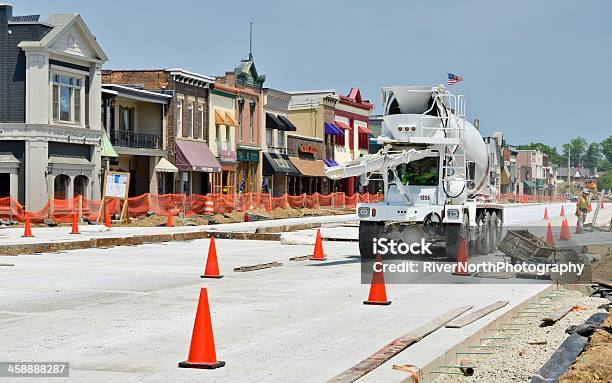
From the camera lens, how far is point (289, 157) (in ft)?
234

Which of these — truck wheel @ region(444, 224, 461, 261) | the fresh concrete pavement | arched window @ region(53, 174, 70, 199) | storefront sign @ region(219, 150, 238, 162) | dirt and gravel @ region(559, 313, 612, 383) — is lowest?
the fresh concrete pavement

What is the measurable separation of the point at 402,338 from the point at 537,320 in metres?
3.70

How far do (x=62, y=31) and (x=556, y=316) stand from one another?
33571 mm

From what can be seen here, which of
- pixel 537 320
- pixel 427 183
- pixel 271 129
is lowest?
pixel 537 320

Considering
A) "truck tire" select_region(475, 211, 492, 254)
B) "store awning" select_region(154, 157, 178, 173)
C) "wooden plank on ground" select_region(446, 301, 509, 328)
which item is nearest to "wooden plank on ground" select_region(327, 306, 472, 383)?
"wooden plank on ground" select_region(446, 301, 509, 328)

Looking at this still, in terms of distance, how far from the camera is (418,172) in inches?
895

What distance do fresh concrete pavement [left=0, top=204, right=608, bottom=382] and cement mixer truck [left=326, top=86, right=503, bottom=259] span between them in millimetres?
1440

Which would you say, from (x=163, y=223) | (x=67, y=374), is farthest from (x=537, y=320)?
(x=163, y=223)

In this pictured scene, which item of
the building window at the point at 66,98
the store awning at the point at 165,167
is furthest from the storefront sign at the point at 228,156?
the building window at the point at 66,98

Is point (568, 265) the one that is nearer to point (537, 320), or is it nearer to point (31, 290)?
point (537, 320)

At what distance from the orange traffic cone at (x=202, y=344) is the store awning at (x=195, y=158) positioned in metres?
46.0

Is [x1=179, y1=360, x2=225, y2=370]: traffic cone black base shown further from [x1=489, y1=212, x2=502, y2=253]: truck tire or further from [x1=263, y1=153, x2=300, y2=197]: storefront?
[x1=263, y1=153, x2=300, y2=197]: storefront

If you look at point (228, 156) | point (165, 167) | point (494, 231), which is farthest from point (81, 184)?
point (494, 231)

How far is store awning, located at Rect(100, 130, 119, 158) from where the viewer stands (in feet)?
155
